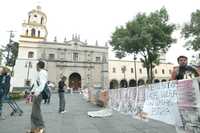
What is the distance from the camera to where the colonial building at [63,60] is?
68375mm

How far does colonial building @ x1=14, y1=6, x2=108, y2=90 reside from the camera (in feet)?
224

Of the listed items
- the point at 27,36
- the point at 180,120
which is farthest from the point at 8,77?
the point at 27,36

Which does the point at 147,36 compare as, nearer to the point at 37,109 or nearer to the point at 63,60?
the point at 37,109

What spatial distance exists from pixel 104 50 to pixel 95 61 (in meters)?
4.91

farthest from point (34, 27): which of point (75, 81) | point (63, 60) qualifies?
point (75, 81)

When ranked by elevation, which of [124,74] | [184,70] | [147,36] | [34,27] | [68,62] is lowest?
[184,70]

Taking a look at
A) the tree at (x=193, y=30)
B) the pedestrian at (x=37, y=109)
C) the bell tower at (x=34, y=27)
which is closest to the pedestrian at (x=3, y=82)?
the pedestrian at (x=37, y=109)

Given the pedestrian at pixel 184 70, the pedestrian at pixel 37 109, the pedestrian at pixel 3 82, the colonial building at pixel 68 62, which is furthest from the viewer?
the colonial building at pixel 68 62

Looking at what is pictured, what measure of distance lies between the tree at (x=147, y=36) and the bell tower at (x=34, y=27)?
45379mm

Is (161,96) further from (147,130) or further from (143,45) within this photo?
(143,45)

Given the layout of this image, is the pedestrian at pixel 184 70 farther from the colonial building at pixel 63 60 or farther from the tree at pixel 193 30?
the colonial building at pixel 63 60

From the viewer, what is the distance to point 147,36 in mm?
32281

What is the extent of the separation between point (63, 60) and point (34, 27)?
52.2 feet

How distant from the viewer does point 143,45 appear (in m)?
33.7
